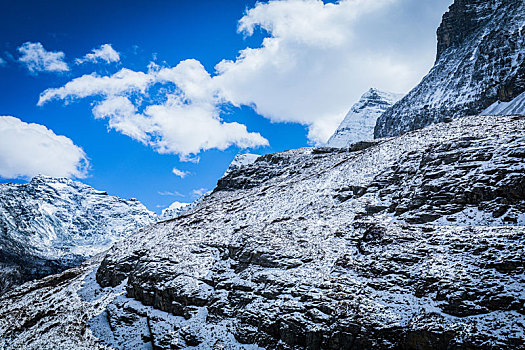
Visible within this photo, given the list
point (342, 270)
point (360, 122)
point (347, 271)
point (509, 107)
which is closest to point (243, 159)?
point (360, 122)

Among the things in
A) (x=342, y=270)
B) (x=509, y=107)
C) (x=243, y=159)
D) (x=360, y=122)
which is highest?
(x=360, y=122)

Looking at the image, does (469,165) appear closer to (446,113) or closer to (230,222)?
(230,222)

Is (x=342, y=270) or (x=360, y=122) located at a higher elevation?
(x=360, y=122)

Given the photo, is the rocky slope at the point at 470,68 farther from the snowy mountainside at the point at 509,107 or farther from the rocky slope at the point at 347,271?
the rocky slope at the point at 347,271

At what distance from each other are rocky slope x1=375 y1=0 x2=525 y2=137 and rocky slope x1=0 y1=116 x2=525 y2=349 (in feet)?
215

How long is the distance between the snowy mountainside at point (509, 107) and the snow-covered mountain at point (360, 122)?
82.1 metres

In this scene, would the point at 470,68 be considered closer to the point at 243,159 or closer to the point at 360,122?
the point at 243,159

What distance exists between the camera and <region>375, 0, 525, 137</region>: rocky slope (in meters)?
82.5

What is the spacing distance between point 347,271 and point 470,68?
345 feet

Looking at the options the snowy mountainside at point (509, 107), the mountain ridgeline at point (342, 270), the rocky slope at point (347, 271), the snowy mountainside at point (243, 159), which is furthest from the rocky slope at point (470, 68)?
the mountain ridgeline at point (342, 270)

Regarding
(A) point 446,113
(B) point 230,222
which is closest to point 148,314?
(B) point 230,222

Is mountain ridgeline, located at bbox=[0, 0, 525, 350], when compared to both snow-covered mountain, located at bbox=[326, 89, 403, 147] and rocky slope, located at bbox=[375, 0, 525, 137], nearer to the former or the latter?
rocky slope, located at bbox=[375, 0, 525, 137]

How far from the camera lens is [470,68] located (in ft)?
315

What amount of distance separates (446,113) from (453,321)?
311 ft
